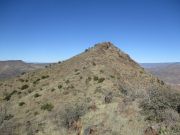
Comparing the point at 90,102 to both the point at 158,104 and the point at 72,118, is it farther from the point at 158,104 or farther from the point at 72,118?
the point at 158,104

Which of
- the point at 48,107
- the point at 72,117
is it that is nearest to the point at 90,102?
the point at 48,107

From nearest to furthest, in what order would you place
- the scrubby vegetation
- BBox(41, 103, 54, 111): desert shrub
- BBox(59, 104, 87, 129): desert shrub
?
1. the scrubby vegetation
2. BBox(59, 104, 87, 129): desert shrub
3. BBox(41, 103, 54, 111): desert shrub

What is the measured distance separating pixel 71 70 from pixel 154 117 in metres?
28.8

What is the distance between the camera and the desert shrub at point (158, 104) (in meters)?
16.0

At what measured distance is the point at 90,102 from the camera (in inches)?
998

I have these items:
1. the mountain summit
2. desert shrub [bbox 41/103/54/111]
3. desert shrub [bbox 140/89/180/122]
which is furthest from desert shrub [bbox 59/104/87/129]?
desert shrub [bbox 41/103/54/111]

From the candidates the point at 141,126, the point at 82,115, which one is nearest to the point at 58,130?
the point at 82,115

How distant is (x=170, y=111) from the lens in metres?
15.7

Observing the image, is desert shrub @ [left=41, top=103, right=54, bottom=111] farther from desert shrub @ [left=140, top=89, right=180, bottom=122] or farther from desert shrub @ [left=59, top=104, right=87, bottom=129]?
desert shrub @ [left=140, top=89, right=180, bottom=122]

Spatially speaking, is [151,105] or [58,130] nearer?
[151,105]

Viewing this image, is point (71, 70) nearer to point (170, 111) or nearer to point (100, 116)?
point (100, 116)

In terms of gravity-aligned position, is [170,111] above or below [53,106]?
above

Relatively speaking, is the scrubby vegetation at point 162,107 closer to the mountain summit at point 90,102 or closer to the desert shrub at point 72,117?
the mountain summit at point 90,102

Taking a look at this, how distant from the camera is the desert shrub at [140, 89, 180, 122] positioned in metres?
16.0
